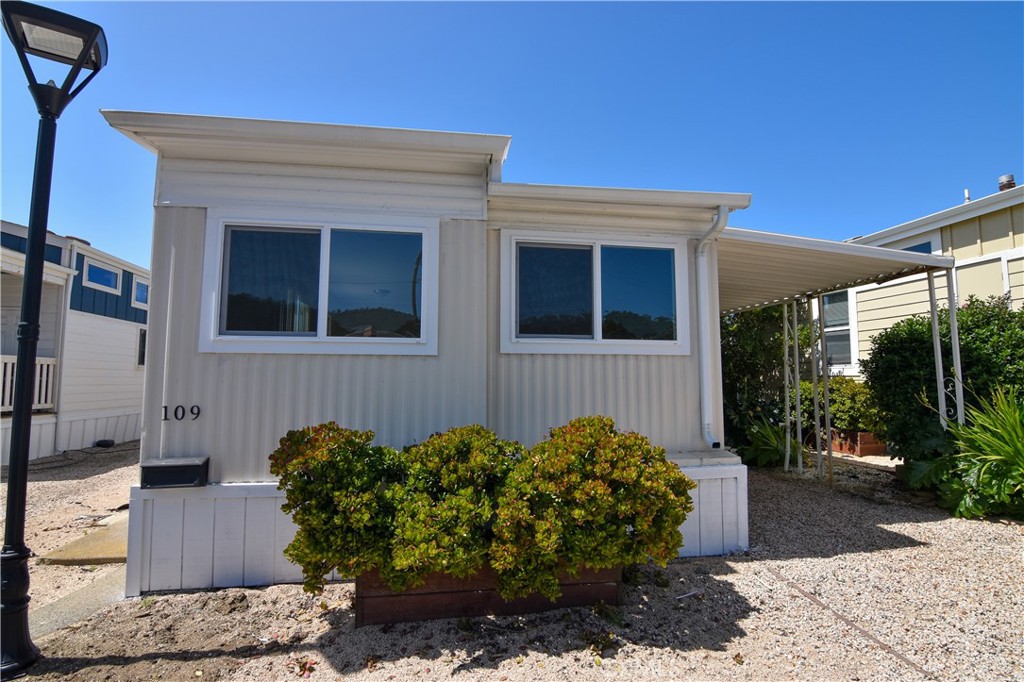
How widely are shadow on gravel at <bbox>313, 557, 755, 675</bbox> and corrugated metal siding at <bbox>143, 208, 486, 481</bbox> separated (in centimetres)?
133

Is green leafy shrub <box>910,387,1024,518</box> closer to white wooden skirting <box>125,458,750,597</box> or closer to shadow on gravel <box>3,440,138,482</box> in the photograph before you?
white wooden skirting <box>125,458,750,597</box>

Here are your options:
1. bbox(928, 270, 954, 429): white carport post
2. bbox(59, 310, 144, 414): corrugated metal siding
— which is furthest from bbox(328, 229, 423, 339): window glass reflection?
bbox(59, 310, 144, 414): corrugated metal siding

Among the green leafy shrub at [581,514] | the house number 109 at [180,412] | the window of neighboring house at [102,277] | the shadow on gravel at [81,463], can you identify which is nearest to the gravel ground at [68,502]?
the shadow on gravel at [81,463]

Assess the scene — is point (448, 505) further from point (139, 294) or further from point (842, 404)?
point (139, 294)

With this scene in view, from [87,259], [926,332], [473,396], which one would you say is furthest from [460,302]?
[87,259]

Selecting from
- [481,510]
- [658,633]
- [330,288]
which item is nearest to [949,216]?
[658,633]

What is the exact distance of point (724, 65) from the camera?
623 cm

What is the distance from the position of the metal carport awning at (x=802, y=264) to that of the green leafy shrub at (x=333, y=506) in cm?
366

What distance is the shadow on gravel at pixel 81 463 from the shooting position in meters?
7.20

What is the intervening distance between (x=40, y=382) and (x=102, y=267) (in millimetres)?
2667

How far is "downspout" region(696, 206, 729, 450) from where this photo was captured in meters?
4.17

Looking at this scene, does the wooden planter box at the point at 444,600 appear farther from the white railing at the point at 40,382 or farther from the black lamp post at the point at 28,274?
the white railing at the point at 40,382

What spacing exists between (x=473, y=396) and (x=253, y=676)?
2088mm

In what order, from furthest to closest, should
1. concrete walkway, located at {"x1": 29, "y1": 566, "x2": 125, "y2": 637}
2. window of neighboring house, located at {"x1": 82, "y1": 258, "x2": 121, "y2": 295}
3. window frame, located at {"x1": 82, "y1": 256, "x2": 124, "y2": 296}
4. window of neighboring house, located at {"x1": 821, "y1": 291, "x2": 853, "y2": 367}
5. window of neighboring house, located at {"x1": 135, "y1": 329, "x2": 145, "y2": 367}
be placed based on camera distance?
window of neighboring house, located at {"x1": 135, "y1": 329, "x2": 145, "y2": 367}
window of neighboring house, located at {"x1": 821, "y1": 291, "x2": 853, "y2": 367}
window of neighboring house, located at {"x1": 82, "y1": 258, "x2": 121, "y2": 295}
window frame, located at {"x1": 82, "y1": 256, "x2": 124, "y2": 296}
concrete walkway, located at {"x1": 29, "y1": 566, "x2": 125, "y2": 637}
